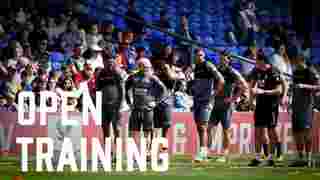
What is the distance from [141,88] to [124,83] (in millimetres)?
149

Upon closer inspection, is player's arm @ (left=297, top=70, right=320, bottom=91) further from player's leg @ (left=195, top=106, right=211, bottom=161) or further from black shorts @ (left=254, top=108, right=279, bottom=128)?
player's leg @ (left=195, top=106, right=211, bottom=161)

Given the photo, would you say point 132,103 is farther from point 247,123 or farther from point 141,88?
point 247,123

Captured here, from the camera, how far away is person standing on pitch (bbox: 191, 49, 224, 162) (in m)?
8.06

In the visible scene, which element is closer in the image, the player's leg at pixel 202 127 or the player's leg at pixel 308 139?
the player's leg at pixel 202 127

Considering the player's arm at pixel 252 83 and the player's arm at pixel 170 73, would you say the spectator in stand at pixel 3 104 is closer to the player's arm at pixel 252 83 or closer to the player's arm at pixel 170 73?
the player's arm at pixel 170 73

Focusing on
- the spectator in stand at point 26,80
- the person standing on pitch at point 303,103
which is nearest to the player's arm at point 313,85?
the person standing on pitch at point 303,103

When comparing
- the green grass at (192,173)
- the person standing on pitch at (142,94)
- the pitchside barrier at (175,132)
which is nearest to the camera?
the green grass at (192,173)

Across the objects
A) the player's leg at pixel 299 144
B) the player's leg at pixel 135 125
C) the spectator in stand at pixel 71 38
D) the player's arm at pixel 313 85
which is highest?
the spectator in stand at pixel 71 38

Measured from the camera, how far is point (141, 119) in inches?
316

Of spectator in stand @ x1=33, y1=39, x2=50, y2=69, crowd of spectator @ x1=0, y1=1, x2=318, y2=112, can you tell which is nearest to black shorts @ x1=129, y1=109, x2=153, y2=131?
crowd of spectator @ x1=0, y1=1, x2=318, y2=112

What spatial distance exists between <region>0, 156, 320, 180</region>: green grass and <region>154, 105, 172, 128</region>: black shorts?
298 millimetres

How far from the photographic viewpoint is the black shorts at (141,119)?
8008 millimetres

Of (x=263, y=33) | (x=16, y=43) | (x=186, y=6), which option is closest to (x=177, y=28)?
(x=186, y=6)

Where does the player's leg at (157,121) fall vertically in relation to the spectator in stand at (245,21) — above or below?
below
